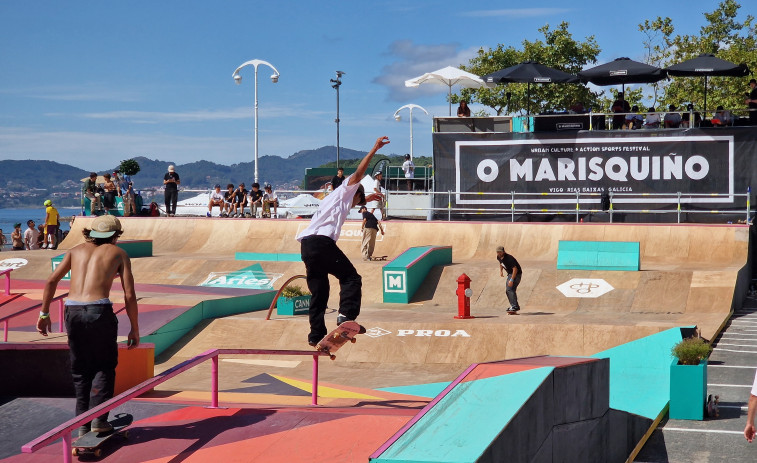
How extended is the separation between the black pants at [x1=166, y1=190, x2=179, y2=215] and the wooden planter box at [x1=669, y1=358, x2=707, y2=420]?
78.1 ft

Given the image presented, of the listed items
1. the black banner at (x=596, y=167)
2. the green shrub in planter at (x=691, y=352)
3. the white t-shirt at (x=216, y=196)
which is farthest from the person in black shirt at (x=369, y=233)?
the green shrub in planter at (x=691, y=352)

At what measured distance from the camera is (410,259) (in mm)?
20953

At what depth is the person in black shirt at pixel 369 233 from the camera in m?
22.7

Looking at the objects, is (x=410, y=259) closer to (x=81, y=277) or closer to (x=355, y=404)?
(x=355, y=404)

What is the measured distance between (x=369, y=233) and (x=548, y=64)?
32.8 m

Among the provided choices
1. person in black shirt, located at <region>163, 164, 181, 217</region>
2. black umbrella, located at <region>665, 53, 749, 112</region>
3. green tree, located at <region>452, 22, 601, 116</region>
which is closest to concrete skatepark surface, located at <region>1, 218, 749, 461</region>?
person in black shirt, located at <region>163, 164, 181, 217</region>

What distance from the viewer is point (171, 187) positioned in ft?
101

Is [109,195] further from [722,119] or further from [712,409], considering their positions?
[712,409]

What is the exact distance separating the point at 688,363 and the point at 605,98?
44.3 metres

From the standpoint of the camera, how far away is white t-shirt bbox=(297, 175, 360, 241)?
752 centimetres

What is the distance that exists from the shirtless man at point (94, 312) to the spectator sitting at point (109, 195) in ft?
82.2

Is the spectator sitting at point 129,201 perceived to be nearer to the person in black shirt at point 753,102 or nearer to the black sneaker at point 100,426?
the person in black shirt at point 753,102

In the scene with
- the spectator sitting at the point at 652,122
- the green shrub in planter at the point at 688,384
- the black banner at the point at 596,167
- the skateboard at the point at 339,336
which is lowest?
the green shrub in planter at the point at 688,384

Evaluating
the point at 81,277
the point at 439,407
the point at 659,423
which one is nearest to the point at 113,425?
the point at 81,277
